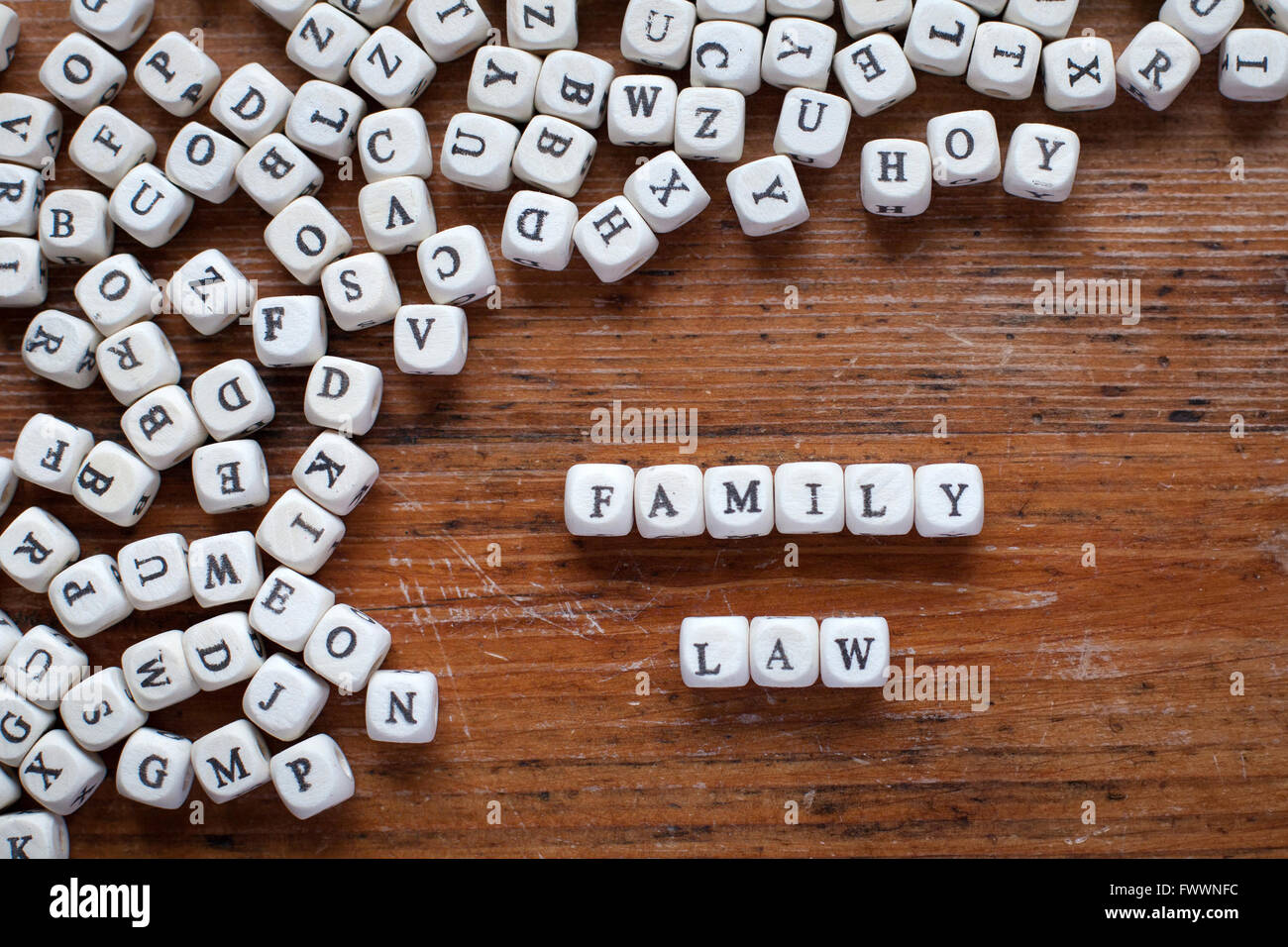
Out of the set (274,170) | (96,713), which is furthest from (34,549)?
(274,170)

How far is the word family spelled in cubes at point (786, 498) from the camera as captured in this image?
1047 mm

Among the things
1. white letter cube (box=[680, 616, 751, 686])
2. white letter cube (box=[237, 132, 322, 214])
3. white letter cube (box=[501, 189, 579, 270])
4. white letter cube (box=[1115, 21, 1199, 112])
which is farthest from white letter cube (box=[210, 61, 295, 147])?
white letter cube (box=[1115, 21, 1199, 112])

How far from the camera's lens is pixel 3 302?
114 centimetres

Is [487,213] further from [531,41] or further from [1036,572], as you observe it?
[1036,572]

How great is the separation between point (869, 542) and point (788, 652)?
0.56 feet

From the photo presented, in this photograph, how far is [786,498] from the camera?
1.05 m

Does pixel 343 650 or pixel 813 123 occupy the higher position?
pixel 813 123

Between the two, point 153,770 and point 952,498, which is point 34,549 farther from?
point 952,498

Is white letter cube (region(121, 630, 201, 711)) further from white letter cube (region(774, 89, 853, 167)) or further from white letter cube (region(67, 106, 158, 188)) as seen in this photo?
white letter cube (region(774, 89, 853, 167))

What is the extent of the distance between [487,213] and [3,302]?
0.61 metres

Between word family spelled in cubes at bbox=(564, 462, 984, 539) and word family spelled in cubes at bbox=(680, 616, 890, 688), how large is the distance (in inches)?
4.2

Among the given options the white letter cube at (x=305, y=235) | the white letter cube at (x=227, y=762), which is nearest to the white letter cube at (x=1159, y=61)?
the white letter cube at (x=305, y=235)

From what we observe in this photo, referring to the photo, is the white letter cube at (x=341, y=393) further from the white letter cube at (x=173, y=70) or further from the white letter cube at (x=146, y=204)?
the white letter cube at (x=173, y=70)

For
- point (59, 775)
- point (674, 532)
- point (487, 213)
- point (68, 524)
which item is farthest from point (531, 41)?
point (59, 775)
